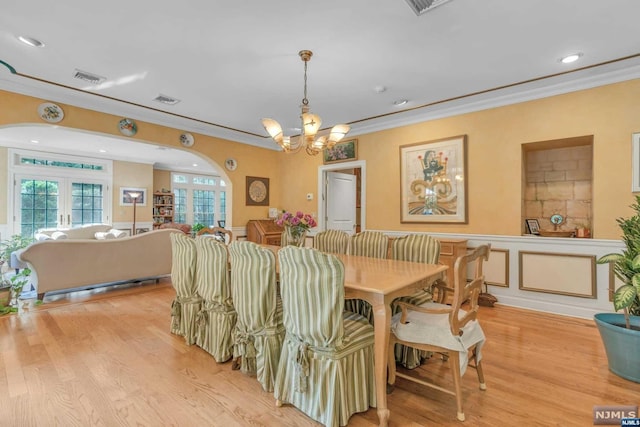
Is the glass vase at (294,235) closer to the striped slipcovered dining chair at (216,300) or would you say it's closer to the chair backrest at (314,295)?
the striped slipcovered dining chair at (216,300)

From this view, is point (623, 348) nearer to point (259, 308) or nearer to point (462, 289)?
point (462, 289)

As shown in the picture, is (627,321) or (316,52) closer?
(627,321)

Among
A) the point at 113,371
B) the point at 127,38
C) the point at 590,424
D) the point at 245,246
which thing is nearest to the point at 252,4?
the point at 127,38

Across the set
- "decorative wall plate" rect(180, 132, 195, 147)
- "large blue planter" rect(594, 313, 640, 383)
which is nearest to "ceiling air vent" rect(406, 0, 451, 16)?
"large blue planter" rect(594, 313, 640, 383)

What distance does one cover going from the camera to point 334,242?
10.7 ft

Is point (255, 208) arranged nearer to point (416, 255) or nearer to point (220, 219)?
point (416, 255)

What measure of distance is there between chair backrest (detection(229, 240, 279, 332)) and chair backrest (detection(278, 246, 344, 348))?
9.1 inches

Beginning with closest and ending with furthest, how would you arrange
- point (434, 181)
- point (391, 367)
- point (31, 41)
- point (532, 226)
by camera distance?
point (391, 367)
point (31, 41)
point (532, 226)
point (434, 181)

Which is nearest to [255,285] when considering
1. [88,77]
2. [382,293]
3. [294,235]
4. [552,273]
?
[294,235]

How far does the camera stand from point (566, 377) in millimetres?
2111

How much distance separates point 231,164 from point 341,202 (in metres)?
2.20

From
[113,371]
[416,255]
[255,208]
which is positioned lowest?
[113,371]

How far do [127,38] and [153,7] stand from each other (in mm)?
572

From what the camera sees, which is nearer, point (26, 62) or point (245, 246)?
point (245, 246)
